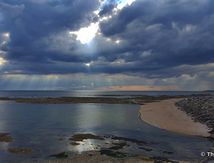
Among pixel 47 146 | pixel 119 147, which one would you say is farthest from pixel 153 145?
pixel 47 146

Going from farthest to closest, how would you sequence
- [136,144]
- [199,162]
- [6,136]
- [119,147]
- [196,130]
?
[196,130]
[6,136]
[136,144]
[119,147]
[199,162]

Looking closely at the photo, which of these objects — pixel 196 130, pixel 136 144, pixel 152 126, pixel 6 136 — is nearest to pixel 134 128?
pixel 152 126

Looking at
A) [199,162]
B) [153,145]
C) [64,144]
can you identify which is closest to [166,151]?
[153,145]

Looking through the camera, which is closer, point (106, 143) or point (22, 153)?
point (22, 153)

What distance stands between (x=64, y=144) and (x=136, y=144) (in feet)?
21.5

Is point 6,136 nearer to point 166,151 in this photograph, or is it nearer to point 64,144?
point 64,144

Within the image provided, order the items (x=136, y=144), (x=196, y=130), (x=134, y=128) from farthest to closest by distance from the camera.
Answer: (x=134, y=128) → (x=196, y=130) → (x=136, y=144)

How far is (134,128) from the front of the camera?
119 feet

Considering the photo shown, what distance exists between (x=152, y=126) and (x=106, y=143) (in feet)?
43.1

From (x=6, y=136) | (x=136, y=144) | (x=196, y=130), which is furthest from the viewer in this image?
(x=196, y=130)

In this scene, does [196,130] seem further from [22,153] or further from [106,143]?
[22,153]

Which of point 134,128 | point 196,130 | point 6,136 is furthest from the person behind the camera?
point 134,128

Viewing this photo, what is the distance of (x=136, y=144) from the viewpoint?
26.2 meters

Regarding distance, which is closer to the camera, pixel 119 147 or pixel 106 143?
pixel 119 147
